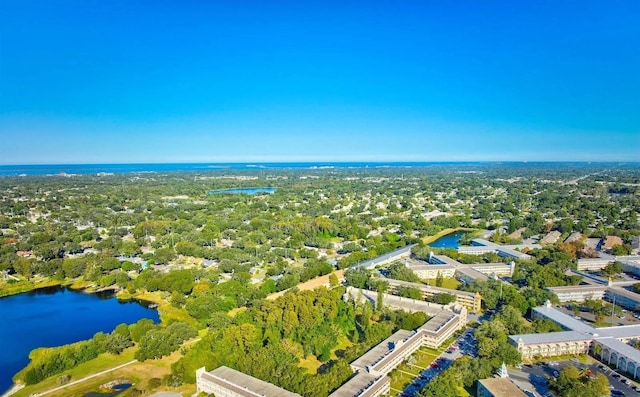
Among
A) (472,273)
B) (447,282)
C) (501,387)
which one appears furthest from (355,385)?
(472,273)

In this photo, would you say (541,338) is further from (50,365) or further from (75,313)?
(75,313)

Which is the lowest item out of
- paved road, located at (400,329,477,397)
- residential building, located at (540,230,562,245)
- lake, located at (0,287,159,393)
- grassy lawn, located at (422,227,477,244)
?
lake, located at (0,287,159,393)

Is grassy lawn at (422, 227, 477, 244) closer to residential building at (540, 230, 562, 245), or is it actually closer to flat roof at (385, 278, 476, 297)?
residential building at (540, 230, 562, 245)

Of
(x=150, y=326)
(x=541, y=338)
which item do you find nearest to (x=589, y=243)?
(x=541, y=338)

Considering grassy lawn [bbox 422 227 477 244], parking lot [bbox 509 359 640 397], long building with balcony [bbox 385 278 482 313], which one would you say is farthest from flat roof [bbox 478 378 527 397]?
grassy lawn [bbox 422 227 477 244]

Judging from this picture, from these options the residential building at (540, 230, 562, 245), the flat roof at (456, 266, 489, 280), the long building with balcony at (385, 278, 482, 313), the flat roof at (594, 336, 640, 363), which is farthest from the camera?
the residential building at (540, 230, 562, 245)

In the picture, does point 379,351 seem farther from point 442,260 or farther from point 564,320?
point 442,260
